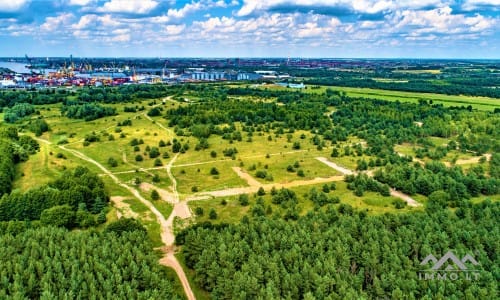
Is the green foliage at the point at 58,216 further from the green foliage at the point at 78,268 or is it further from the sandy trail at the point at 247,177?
the sandy trail at the point at 247,177

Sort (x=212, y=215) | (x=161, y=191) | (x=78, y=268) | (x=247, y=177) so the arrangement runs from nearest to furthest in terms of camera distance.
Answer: (x=78, y=268)
(x=212, y=215)
(x=161, y=191)
(x=247, y=177)

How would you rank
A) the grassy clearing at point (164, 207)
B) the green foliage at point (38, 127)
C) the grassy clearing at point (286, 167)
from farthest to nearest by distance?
the green foliage at point (38, 127)
the grassy clearing at point (286, 167)
the grassy clearing at point (164, 207)

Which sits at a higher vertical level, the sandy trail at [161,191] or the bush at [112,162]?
the bush at [112,162]

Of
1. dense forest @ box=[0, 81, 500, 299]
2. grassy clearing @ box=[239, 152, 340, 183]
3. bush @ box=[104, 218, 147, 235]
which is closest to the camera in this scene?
dense forest @ box=[0, 81, 500, 299]

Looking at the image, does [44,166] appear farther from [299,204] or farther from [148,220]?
[299,204]

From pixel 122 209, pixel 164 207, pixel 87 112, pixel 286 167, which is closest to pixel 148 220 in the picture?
pixel 164 207

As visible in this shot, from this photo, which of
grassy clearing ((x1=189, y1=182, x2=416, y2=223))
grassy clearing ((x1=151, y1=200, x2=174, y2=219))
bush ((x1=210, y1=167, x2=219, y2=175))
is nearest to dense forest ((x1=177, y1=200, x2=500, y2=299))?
grassy clearing ((x1=151, y1=200, x2=174, y2=219))

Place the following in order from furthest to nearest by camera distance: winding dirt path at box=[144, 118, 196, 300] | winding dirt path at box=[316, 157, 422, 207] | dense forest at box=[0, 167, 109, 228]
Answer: winding dirt path at box=[316, 157, 422, 207], dense forest at box=[0, 167, 109, 228], winding dirt path at box=[144, 118, 196, 300]

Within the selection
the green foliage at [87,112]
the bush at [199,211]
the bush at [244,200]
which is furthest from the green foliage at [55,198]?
the green foliage at [87,112]

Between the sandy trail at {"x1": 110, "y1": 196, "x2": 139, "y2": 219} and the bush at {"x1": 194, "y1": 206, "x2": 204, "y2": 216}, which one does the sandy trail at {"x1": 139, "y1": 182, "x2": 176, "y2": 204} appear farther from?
the bush at {"x1": 194, "y1": 206, "x2": 204, "y2": 216}

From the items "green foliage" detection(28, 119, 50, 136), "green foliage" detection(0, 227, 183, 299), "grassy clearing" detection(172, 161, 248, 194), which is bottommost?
"grassy clearing" detection(172, 161, 248, 194)
